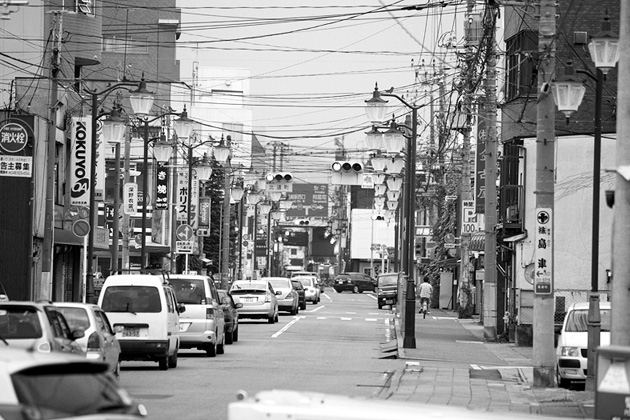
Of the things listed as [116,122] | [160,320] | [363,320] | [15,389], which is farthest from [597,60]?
[363,320]

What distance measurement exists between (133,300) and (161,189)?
32345 mm

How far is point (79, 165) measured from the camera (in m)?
42.8

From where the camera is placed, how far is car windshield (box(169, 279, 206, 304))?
31.6 meters

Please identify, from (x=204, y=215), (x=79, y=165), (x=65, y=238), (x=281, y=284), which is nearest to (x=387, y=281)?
(x=204, y=215)

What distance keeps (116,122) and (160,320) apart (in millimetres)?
11228

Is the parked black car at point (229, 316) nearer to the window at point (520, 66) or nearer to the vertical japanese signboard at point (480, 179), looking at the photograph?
the window at point (520, 66)

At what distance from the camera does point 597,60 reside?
21234 millimetres

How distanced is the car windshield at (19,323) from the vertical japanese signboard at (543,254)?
10.0m

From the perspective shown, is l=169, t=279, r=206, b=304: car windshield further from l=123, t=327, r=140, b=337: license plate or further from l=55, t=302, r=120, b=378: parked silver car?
l=55, t=302, r=120, b=378: parked silver car

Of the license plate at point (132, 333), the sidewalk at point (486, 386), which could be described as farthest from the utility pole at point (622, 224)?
the license plate at point (132, 333)

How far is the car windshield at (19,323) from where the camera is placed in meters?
16.7

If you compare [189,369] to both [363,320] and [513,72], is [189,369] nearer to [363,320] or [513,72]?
[513,72]

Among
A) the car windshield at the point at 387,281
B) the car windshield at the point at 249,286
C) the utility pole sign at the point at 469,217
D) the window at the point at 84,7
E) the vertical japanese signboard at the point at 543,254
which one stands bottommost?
the car windshield at the point at 387,281

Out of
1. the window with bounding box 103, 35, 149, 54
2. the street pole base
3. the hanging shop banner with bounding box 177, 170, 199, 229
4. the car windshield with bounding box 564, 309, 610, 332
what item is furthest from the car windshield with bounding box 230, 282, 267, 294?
the window with bounding box 103, 35, 149, 54
